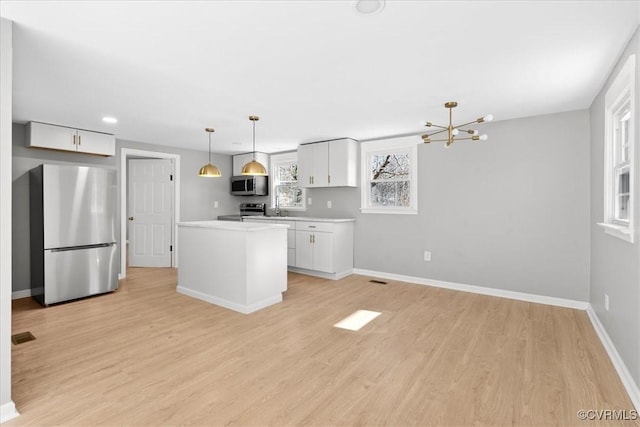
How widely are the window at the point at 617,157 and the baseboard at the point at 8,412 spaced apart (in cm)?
398

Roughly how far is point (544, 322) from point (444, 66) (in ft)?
8.87

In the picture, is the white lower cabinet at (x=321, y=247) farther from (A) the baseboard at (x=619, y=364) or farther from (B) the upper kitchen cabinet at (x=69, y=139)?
(A) the baseboard at (x=619, y=364)

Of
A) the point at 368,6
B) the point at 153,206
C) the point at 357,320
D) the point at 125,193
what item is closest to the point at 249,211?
the point at 153,206

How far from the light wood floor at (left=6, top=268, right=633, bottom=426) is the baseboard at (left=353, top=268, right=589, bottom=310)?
0.57ft

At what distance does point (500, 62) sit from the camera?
247 centimetres

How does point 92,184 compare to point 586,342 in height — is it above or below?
above

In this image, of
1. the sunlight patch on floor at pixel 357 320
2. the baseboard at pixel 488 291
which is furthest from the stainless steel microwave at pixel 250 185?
the sunlight patch on floor at pixel 357 320

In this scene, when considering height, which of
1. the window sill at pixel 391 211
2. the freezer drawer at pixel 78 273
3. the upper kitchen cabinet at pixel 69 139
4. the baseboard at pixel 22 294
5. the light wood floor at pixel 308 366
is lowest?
the light wood floor at pixel 308 366

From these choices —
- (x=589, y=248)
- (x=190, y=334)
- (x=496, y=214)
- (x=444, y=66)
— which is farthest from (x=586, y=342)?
(x=190, y=334)

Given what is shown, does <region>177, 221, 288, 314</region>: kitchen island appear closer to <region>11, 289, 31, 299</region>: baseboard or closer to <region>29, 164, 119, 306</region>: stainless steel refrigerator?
<region>29, 164, 119, 306</region>: stainless steel refrigerator

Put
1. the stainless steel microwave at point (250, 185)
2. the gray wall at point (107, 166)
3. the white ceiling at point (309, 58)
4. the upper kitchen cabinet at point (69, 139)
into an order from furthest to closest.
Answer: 1. the stainless steel microwave at point (250, 185)
2. the gray wall at point (107, 166)
3. the upper kitchen cabinet at point (69, 139)
4. the white ceiling at point (309, 58)

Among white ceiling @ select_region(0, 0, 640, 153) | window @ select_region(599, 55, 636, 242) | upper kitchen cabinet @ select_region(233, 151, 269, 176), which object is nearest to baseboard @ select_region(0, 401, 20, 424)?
white ceiling @ select_region(0, 0, 640, 153)

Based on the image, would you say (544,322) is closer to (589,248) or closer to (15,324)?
(589,248)

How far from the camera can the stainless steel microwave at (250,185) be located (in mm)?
6535
